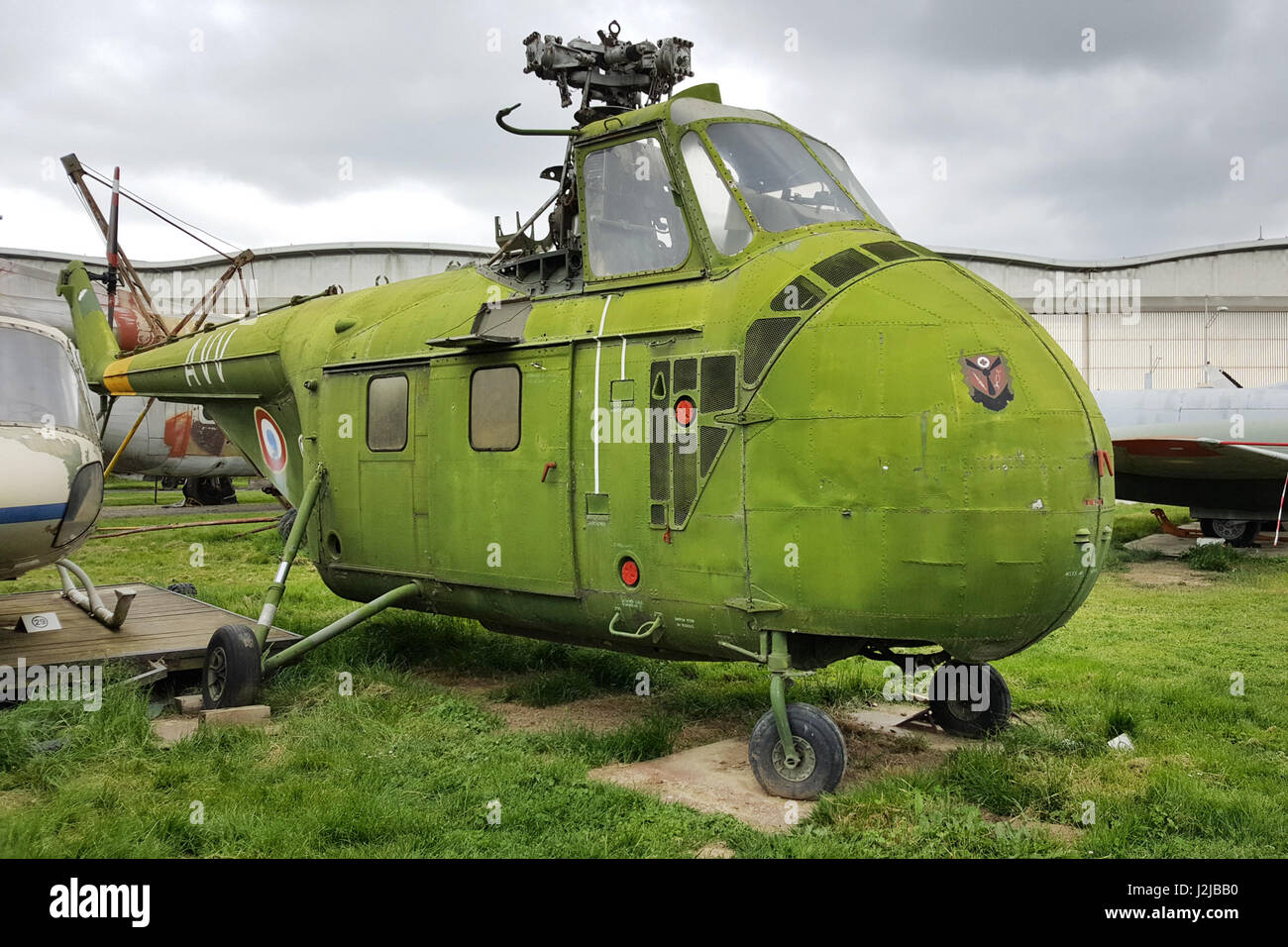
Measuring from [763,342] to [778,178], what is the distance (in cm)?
141

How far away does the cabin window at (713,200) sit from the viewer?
634 centimetres

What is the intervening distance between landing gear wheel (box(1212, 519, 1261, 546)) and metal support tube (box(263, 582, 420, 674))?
16.0 m

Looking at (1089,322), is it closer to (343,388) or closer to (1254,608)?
(1254,608)

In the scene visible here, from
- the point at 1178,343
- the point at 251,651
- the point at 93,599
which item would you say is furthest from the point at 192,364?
the point at 1178,343

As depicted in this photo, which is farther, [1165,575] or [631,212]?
[1165,575]

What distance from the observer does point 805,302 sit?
228 inches

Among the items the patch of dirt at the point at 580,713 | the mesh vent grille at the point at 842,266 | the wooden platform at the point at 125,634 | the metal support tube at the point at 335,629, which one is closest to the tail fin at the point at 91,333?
the wooden platform at the point at 125,634

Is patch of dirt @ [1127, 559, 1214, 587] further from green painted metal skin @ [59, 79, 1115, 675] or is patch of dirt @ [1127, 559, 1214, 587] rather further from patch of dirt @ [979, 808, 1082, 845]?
patch of dirt @ [979, 808, 1082, 845]

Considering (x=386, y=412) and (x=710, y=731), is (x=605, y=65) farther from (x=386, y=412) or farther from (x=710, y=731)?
(x=710, y=731)

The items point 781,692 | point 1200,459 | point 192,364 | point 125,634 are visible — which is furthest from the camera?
point 1200,459

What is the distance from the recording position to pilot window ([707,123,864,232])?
6.44 m

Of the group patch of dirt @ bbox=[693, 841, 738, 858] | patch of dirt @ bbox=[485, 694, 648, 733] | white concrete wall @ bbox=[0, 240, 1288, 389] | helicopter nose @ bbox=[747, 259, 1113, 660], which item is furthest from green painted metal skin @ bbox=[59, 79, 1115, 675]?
white concrete wall @ bbox=[0, 240, 1288, 389]

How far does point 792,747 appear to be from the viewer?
19.0ft

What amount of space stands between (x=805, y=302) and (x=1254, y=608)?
967 centimetres
